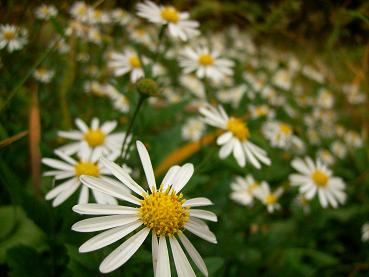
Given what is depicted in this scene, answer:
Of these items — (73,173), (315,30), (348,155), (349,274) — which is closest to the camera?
(73,173)

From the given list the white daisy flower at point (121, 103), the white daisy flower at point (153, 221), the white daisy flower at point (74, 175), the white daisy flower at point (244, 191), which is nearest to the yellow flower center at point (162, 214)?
the white daisy flower at point (153, 221)

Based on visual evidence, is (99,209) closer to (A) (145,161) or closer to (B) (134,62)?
(A) (145,161)

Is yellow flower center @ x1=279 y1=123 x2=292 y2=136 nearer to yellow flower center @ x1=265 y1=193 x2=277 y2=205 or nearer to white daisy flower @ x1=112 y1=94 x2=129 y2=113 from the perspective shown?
yellow flower center @ x1=265 y1=193 x2=277 y2=205

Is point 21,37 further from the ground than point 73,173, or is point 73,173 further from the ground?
point 21,37

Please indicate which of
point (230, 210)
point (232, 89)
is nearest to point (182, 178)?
point (230, 210)

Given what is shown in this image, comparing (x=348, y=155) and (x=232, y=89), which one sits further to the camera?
(x=232, y=89)

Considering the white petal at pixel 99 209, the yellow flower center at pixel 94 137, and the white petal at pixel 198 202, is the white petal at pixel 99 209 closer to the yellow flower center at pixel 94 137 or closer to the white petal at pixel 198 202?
the white petal at pixel 198 202

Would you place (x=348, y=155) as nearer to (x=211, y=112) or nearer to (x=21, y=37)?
(x=211, y=112)
